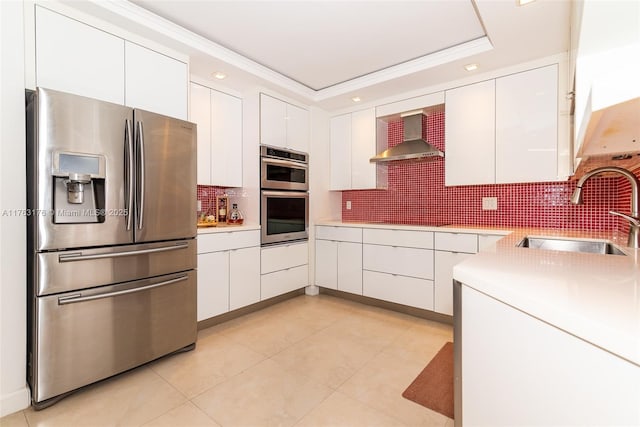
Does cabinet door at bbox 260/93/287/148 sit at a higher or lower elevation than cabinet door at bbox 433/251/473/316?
higher

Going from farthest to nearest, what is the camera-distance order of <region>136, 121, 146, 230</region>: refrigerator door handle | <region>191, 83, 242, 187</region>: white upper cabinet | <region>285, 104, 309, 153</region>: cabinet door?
<region>285, 104, 309, 153</region>: cabinet door < <region>191, 83, 242, 187</region>: white upper cabinet < <region>136, 121, 146, 230</region>: refrigerator door handle

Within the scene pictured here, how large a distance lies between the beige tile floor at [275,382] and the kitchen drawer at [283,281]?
0.45m

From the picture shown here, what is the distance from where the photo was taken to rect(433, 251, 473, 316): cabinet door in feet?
9.29

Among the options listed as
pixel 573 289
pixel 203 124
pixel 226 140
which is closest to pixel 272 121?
pixel 226 140

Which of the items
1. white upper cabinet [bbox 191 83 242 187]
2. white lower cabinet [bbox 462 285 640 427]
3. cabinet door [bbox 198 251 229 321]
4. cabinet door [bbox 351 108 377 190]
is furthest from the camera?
cabinet door [bbox 351 108 377 190]

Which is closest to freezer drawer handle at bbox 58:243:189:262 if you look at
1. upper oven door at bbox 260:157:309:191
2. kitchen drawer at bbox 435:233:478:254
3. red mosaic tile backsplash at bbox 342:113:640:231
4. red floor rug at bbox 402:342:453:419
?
upper oven door at bbox 260:157:309:191

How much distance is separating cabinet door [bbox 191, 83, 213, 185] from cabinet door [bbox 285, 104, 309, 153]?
877 millimetres

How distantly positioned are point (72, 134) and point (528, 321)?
2.21m

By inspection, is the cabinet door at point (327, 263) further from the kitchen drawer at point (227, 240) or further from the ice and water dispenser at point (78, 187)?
the ice and water dispenser at point (78, 187)

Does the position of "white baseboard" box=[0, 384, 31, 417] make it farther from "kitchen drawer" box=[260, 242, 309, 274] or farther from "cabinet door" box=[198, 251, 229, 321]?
"kitchen drawer" box=[260, 242, 309, 274]

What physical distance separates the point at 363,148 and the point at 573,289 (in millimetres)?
3184

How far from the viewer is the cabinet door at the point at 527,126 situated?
2.58 meters

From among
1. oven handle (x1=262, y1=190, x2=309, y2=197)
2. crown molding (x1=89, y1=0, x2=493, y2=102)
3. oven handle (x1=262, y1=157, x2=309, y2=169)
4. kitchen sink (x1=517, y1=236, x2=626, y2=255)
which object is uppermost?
crown molding (x1=89, y1=0, x2=493, y2=102)

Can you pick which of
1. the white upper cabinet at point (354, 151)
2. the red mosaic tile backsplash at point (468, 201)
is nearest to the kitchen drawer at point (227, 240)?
the white upper cabinet at point (354, 151)
